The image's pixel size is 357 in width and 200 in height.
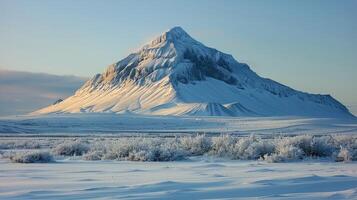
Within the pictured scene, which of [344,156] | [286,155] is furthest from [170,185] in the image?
[344,156]

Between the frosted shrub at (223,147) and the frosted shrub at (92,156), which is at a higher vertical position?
the frosted shrub at (223,147)

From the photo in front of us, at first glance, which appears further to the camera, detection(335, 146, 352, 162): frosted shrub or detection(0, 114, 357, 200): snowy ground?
detection(335, 146, 352, 162): frosted shrub

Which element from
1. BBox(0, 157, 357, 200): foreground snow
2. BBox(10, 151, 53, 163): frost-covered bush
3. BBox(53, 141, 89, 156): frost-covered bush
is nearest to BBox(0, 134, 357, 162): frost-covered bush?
BBox(53, 141, 89, 156): frost-covered bush

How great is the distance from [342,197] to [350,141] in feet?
40.2

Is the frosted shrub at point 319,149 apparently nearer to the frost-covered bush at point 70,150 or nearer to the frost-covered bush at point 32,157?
the frost-covered bush at point 70,150

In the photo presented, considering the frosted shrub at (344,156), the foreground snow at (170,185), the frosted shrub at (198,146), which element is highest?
the frosted shrub at (198,146)

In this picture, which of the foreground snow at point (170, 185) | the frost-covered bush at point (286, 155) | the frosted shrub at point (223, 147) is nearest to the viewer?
the foreground snow at point (170, 185)

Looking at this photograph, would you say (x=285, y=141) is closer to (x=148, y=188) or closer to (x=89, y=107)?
(x=148, y=188)

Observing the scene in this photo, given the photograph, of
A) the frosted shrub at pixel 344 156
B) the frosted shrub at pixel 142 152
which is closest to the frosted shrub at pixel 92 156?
the frosted shrub at pixel 142 152

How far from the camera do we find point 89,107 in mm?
197875

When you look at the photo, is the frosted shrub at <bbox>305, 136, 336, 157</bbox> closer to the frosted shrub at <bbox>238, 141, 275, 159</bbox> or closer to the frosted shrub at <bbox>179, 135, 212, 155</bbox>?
the frosted shrub at <bbox>238, 141, 275, 159</bbox>

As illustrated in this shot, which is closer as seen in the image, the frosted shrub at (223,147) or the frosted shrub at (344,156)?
the frosted shrub at (344,156)

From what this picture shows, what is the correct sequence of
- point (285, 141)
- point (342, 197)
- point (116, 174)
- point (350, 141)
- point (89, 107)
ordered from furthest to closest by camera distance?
point (89, 107) < point (350, 141) < point (285, 141) < point (116, 174) < point (342, 197)

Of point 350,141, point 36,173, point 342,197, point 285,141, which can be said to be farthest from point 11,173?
point 350,141
